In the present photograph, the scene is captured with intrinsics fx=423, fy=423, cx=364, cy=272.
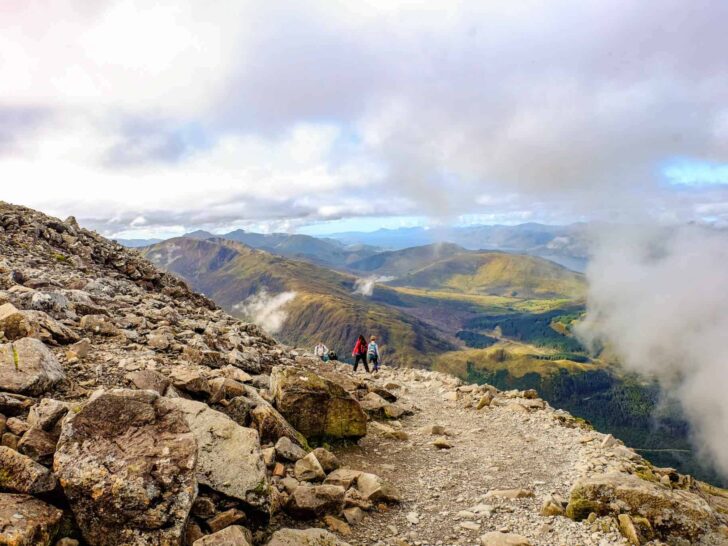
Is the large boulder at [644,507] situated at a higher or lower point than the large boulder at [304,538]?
lower

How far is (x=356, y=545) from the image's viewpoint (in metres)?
11.0

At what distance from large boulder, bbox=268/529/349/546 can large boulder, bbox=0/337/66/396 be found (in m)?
7.75

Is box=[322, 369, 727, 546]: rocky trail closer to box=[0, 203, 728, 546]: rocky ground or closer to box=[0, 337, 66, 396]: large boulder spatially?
box=[0, 203, 728, 546]: rocky ground

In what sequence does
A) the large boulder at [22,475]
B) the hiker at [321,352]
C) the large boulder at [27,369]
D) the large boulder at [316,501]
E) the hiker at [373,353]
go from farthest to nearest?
the hiker at [321,352], the hiker at [373,353], the large boulder at [316,501], the large boulder at [27,369], the large boulder at [22,475]

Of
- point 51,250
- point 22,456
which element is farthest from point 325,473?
point 51,250

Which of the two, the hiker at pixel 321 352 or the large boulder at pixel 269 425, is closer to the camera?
the large boulder at pixel 269 425

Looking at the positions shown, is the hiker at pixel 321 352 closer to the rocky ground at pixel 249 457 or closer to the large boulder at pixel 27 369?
the rocky ground at pixel 249 457

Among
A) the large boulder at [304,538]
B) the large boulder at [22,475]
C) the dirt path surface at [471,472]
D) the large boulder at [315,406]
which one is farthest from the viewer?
the large boulder at [315,406]

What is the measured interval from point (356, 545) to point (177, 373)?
8.73 m

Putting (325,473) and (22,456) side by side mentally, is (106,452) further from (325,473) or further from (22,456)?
(325,473)

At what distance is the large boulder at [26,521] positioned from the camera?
7043 mm

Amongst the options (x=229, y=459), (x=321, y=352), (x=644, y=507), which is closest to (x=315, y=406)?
(x=229, y=459)

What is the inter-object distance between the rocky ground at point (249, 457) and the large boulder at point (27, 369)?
45mm

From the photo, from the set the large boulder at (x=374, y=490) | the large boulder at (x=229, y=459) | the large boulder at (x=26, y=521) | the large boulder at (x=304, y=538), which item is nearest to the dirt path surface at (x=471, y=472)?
the large boulder at (x=374, y=490)
